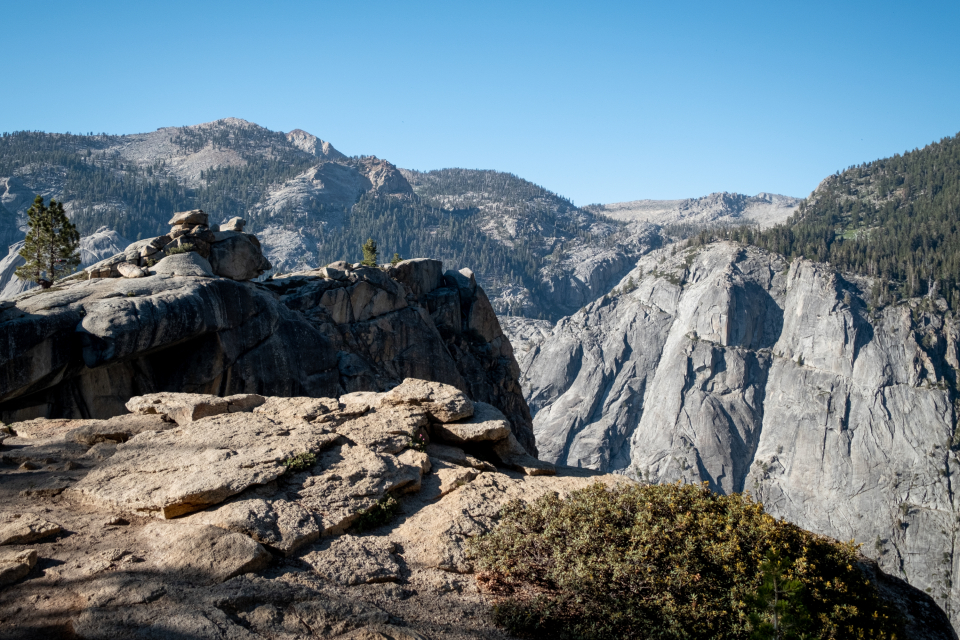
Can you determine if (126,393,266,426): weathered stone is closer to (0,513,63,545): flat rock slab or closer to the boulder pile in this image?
(0,513,63,545): flat rock slab

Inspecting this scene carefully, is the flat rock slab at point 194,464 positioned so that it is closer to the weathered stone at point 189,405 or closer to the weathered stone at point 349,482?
the weathered stone at point 349,482

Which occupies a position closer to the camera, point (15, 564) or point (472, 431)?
point (15, 564)

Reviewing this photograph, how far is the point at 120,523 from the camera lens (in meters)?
11.4

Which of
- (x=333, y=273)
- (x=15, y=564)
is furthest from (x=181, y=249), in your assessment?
(x=15, y=564)

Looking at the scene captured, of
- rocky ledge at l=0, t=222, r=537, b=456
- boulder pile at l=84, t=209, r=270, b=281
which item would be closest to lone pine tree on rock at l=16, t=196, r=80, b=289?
boulder pile at l=84, t=209, r=270, b=281

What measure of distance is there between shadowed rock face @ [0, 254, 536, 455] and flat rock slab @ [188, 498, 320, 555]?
19.2m

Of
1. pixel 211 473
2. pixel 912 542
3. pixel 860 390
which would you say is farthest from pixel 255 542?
pixel 860 390

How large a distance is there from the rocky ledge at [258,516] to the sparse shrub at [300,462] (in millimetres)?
30

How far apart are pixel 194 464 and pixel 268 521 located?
2.92m

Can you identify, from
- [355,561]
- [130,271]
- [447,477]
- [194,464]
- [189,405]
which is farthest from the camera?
[130,271]

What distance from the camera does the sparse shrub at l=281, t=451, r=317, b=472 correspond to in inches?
522

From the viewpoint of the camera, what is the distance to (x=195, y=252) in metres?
35.8

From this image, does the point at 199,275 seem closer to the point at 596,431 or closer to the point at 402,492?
the point at 402,492

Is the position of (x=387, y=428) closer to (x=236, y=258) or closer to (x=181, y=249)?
(x=181, y=249)
